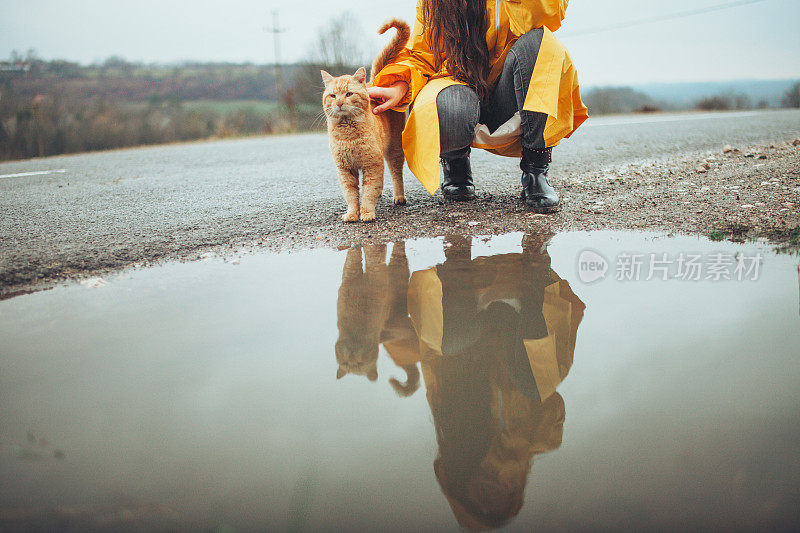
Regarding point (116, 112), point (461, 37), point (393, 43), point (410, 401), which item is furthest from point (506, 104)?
point (116, 112)

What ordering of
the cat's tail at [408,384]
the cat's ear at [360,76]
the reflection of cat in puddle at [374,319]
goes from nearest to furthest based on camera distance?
1. the cat's tail at [408,384]
2. the reflection of cat in puddle at [374,319]
3. the cat's ear at [360,76]

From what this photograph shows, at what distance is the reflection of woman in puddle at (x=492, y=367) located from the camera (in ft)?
3.02

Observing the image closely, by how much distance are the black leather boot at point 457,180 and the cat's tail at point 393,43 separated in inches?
26.1

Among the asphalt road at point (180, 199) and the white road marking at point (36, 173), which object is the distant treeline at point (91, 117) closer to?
the asphalt road at point (180, 199)

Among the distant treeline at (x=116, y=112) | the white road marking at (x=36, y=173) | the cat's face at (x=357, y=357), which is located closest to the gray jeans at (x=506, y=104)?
the distant treeline at (x=116, y=112)

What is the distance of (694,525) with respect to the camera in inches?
31.9

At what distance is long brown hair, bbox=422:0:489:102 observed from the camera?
104 inches

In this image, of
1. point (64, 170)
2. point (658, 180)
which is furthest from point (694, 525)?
point (64, 170)

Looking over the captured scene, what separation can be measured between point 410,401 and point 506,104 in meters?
2.16

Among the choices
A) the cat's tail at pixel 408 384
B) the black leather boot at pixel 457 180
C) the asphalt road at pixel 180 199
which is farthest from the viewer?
the black leather boot at pixel 457 180

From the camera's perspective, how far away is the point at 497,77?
2881mm

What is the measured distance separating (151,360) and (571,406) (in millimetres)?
1072

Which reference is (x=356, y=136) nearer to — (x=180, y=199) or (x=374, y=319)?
(x=374, y=319)

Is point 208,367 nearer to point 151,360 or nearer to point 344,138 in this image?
point 151,360
